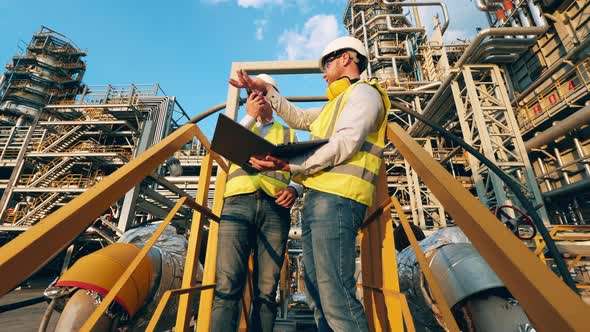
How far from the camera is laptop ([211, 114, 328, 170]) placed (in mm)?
1332

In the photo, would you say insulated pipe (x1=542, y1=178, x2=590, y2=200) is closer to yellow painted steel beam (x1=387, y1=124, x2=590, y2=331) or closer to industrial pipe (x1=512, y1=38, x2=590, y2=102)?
industrial pipe (x1=512, y1=38, x2=590, y2=102)

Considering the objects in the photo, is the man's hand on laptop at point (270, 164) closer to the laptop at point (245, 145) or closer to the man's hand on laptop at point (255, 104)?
the laptop at point (245, 145)

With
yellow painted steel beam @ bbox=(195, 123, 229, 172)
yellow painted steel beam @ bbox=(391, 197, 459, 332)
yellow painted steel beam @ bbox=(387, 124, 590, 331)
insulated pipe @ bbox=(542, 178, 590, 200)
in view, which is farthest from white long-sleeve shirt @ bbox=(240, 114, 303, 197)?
insulated pipe @ bbox=(542, 178, 590, 200)

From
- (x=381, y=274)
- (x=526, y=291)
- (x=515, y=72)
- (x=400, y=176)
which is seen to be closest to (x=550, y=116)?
(x=515, y=72)

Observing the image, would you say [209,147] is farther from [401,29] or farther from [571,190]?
[401,29]

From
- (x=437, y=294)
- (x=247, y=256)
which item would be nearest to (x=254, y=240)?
A: (x=247, y=256)

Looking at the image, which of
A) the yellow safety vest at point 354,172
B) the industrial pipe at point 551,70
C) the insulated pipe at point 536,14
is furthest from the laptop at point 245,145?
the insulated pipe at point 536,14

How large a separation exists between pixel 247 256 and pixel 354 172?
1.00 meters

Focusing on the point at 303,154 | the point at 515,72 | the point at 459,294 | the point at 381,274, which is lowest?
the point at 459,294

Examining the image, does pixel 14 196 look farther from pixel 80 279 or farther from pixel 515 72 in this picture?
pixel 515 72

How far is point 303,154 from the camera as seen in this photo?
1.42 meters

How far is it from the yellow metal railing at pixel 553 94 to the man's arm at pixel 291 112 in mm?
10068

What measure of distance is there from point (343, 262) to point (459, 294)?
1.13 metres

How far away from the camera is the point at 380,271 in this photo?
171 centimetres
